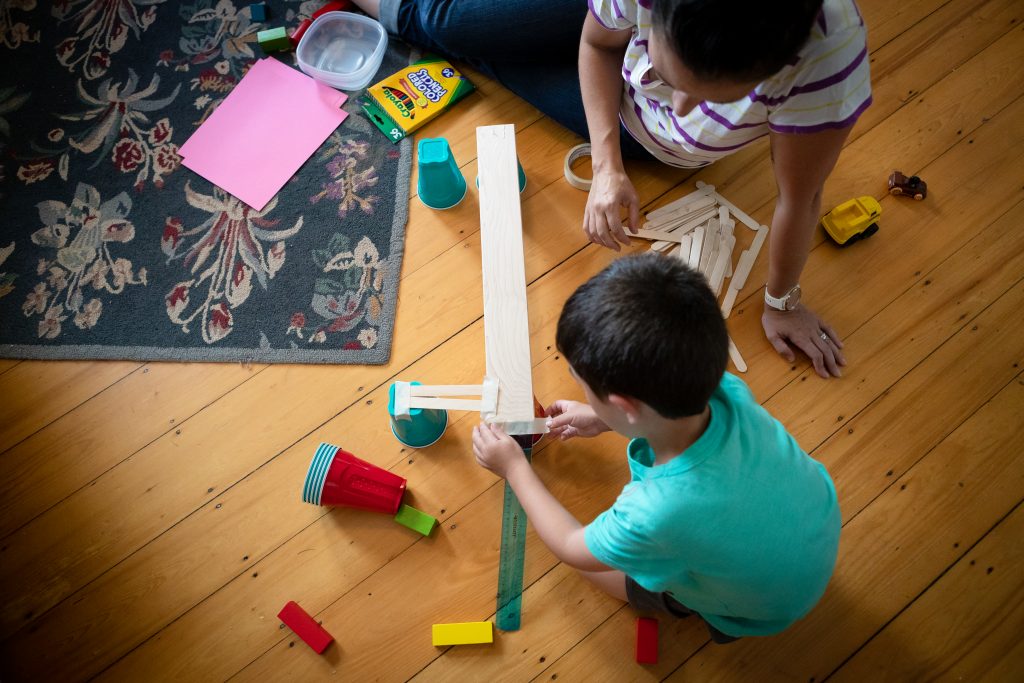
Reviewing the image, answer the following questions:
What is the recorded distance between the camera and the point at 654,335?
2.33 feet

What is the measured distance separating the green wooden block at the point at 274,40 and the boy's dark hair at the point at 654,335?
Answer: 115 centimetres

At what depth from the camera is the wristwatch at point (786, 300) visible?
46.9 inches

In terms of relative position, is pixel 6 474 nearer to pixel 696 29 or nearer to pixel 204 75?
pixel 204 75

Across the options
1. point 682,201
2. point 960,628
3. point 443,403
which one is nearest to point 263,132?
point 443,403

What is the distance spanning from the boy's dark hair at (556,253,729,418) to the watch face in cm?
52

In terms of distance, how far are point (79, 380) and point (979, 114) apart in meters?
1.86

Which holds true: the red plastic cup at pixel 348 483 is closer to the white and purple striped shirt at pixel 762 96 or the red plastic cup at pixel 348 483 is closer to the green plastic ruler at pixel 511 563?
the green plastic ruler at pixel 511 563

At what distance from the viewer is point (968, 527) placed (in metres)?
1.11

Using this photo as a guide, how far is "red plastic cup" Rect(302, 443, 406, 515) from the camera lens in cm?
112

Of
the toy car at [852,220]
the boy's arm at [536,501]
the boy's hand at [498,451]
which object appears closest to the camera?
the boy's arm at [536,501]

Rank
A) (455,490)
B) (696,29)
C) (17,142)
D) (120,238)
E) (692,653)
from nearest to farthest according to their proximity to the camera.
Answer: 1. (696,29)
2. (692,653)
3. (455,490)
4. (120,238)
5. (17,142)

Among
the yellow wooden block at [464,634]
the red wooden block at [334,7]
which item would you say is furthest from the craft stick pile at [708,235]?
the red wooden block at [334,7]

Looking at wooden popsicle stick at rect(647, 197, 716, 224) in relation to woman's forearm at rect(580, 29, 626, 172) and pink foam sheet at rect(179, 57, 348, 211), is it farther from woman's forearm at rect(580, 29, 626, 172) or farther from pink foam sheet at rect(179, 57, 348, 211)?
pink foam sheet at rect(179, 57, 348, 211)

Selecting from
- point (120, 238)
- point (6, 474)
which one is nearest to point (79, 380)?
point (6, 474)
